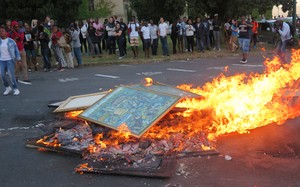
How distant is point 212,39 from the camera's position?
20.1 m

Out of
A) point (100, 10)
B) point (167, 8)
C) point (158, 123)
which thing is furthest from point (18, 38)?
point (100, 10)

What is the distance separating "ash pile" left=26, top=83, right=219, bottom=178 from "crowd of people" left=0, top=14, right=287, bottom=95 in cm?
674

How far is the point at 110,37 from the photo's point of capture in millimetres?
18031

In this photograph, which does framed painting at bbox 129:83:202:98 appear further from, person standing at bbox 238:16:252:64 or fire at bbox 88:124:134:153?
person standing at bbox 238:16:252:64

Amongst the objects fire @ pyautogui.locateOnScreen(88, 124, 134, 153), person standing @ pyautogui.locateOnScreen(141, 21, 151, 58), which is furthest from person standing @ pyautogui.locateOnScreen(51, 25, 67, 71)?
fire @ pyautogui.locateOnScreen(88, 124, 134, 153)

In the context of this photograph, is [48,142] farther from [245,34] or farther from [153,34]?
[153,34]

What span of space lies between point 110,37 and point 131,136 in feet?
42.9

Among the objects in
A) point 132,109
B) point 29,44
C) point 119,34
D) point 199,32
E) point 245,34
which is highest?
point 119,34

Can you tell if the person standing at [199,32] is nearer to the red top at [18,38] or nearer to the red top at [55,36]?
the red top at [55,36]

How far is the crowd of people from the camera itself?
45.3 feet

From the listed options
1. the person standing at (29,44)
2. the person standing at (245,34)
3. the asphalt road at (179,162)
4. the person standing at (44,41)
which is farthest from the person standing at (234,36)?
the asphalt road at (179,162)

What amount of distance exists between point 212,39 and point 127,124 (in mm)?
15417

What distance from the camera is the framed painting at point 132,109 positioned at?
5683 millimetres

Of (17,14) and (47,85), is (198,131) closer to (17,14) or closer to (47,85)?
Answer: (47,85)
